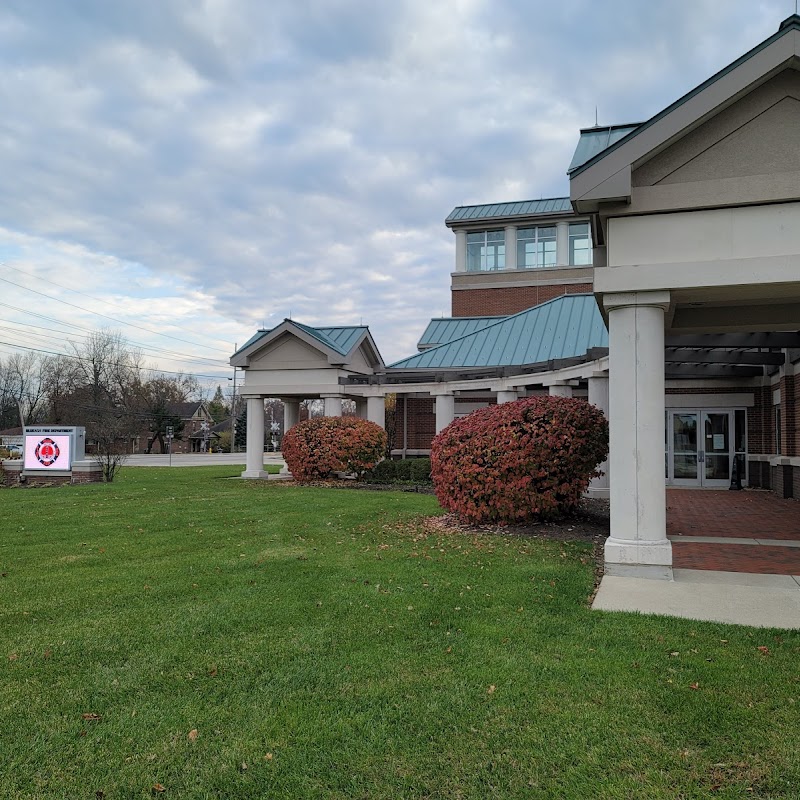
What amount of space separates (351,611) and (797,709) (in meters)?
3.56

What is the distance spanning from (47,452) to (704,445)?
21127 mm

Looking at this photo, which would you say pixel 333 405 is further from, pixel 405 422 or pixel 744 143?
pixel 744 143

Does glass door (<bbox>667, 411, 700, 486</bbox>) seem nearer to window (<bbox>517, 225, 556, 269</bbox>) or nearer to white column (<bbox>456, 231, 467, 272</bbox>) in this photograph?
window (<bbox>517, 225, 556, 269</bbox>)

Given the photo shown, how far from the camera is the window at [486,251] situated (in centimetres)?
3584

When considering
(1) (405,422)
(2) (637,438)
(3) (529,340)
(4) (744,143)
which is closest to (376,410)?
(1) (405,422)

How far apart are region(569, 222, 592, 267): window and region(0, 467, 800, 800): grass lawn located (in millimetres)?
29011

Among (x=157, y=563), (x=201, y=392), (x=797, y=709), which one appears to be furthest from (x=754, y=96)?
(x=201, y=392)

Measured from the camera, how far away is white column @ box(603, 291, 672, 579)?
773 cm

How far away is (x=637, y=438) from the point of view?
779cm

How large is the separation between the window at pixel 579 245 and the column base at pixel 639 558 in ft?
94.5

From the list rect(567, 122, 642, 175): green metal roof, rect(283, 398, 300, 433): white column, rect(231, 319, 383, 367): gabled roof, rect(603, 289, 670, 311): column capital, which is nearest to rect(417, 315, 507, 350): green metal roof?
rect(231, 319, 383, 367): gabled roof

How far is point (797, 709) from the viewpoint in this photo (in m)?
4.09

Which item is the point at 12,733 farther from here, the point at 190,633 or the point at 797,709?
the point at 797,709

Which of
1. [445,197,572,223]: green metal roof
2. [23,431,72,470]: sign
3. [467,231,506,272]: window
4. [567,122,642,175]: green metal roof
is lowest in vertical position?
[23,431,72,470]: sign
